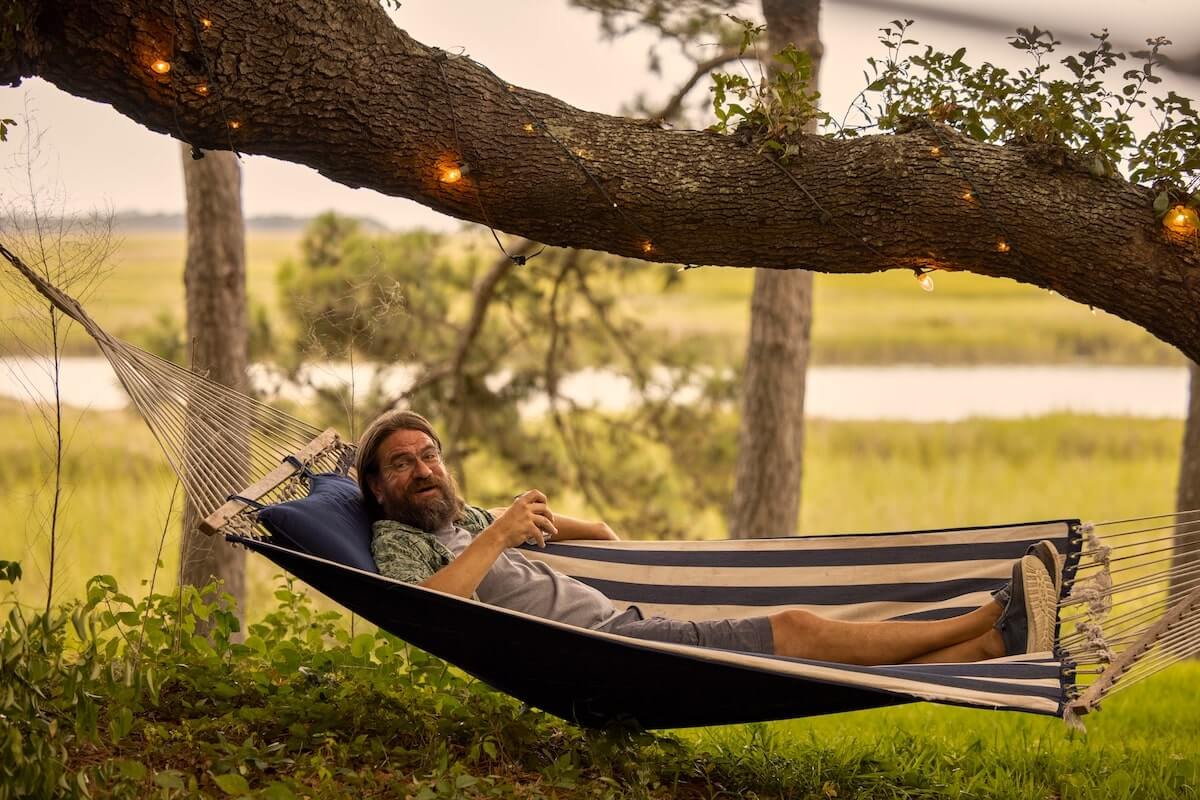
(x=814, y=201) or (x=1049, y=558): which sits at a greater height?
(x=814, y=201)

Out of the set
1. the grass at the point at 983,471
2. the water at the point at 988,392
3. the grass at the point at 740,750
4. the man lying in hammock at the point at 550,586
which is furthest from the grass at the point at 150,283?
the man lying in hammock at the point at 550,586

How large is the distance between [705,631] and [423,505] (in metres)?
0.68

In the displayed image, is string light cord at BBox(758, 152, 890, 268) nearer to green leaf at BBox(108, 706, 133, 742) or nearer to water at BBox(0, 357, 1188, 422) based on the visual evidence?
green leaf at BBox(108, 706, 133, 742)

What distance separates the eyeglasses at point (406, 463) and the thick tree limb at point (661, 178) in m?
0.55

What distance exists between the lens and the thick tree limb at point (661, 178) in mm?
2457

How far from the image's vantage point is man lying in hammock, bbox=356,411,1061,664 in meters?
2.46

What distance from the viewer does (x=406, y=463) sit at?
2.73 metres

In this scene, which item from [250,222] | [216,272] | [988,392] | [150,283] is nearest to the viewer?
[216,272]

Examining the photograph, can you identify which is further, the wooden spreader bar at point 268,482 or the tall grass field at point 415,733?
the wooden spreader bar at point 268,482

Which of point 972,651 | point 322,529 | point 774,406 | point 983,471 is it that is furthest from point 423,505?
point 983,471

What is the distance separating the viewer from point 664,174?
104 inches

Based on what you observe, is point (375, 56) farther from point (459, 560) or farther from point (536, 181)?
point (459, 560)

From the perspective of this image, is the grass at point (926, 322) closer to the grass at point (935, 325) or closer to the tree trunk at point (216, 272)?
the grass at point (935, 325)

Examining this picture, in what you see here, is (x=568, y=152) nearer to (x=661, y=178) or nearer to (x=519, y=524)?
(x=661, y=178)
